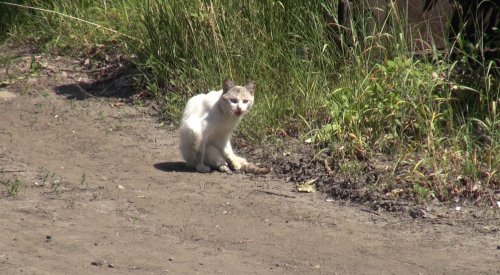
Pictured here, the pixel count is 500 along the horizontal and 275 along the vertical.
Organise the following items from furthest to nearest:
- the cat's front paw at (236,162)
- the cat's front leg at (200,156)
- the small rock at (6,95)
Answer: the small rock at (6,95) < the cat's front paw at (236,162) < the cat's front leg at (200,156)

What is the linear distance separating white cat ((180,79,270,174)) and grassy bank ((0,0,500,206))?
551mm

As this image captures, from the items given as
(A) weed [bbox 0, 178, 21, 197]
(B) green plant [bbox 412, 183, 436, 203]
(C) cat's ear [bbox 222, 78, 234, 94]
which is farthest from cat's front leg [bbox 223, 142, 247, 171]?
(A) weed [bbox 0, 178, 21, 197]

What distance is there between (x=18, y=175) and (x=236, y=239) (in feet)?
6.78

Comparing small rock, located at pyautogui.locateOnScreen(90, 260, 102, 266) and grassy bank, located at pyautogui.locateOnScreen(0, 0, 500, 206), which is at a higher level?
small rock, located at pyautogui.locateOnScreen(90, 260, 102, 266)

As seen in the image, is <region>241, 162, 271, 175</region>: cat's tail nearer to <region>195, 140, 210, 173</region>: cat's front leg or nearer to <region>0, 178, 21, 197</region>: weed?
<region>195, 140, 210, 173</region>: cat's front leg

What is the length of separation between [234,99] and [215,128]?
280 mm

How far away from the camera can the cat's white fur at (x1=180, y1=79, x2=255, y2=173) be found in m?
7.16

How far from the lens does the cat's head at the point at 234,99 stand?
7148mm

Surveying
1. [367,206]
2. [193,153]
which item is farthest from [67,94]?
[367,206]

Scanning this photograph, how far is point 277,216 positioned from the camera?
6145 mm

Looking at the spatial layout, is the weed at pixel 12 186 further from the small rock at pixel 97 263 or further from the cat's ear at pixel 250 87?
the cat's ear at pixel 250 87

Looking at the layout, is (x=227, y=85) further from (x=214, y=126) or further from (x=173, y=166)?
(x=173, y=166)

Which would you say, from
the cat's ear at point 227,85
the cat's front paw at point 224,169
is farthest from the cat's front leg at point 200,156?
the cat's ear at point 227,85

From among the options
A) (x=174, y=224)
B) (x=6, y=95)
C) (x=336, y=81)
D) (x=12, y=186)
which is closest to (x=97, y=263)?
(x=174, y=224)
